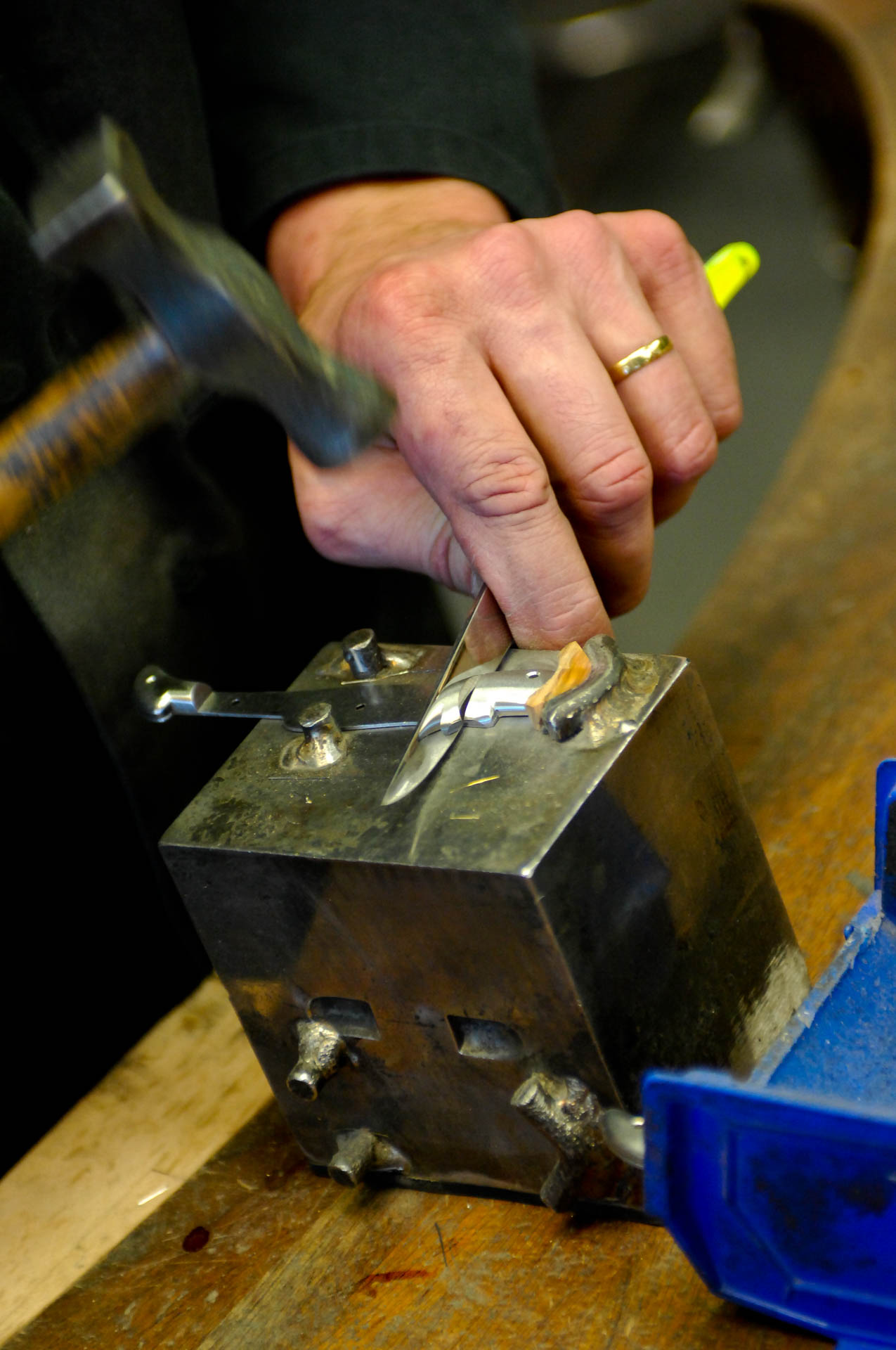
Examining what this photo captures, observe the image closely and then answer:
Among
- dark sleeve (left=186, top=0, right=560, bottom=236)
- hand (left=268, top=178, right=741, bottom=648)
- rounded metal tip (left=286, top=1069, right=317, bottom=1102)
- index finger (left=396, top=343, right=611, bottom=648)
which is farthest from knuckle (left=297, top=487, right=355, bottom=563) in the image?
rounded metal tip (left=286, top=1069, right=317, bottom=1102)

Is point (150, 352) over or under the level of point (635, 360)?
over

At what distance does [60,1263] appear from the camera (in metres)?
0.66

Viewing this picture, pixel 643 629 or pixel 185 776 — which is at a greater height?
pixel 185 776

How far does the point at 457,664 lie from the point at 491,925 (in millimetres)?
181

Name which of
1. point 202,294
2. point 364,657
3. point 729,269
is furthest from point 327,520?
point 729,269

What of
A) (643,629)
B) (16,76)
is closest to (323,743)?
(16,76)

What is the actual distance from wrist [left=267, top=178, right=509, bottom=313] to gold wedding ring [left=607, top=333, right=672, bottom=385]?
6.6 inches

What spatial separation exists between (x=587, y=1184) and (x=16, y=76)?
78cm

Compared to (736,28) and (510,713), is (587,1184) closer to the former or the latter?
(510,713)

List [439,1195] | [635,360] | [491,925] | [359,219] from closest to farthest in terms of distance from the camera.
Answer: [491,925]
[439,1195]
[635,360]
[359,219]

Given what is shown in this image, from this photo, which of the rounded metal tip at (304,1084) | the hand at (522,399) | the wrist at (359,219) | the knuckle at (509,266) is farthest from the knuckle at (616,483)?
the rounded metal tip at (304,1084)

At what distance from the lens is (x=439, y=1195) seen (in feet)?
2.07

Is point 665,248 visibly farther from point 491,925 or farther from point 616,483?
point 491,925

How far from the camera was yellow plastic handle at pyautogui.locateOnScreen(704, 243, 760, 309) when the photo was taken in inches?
36.7
